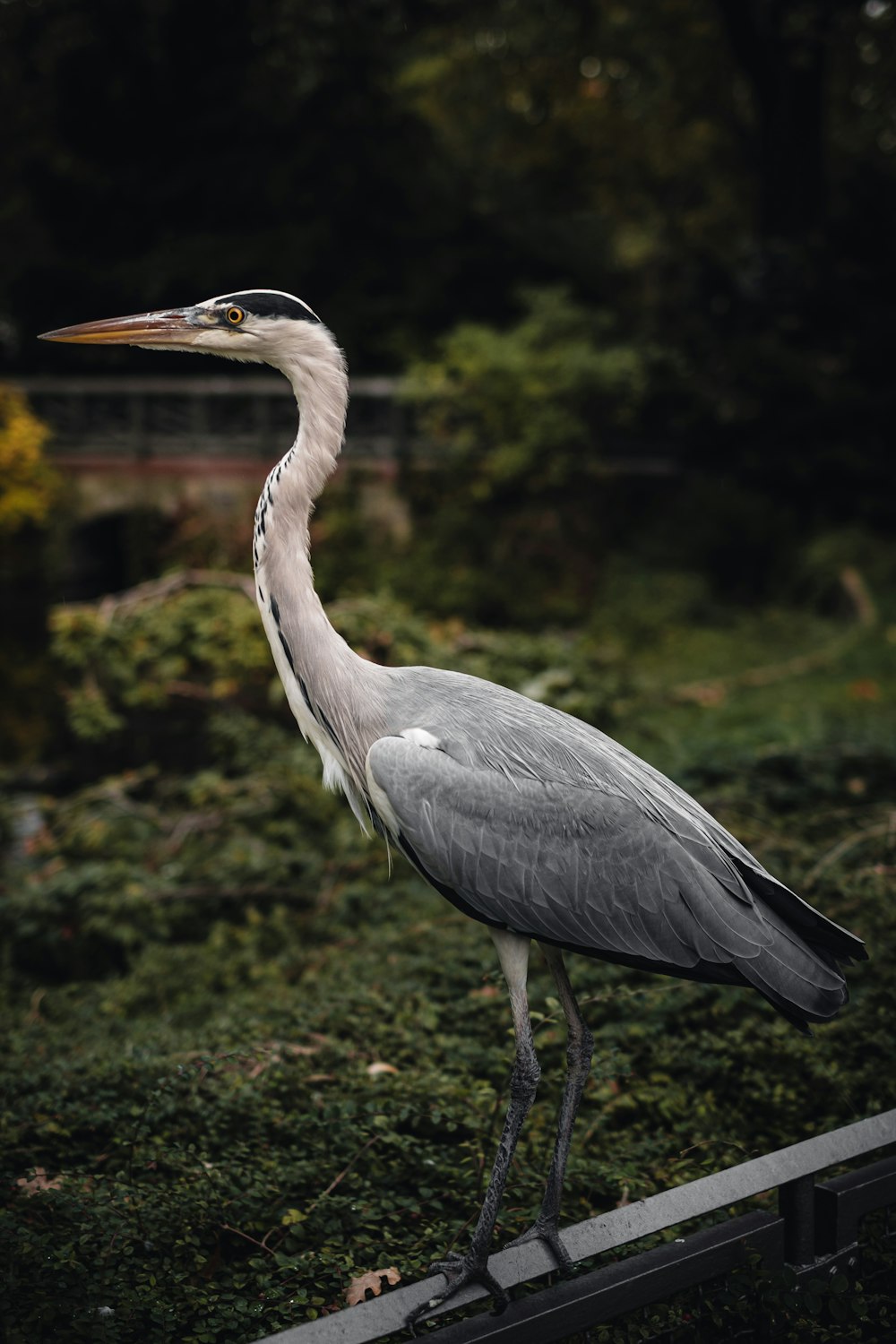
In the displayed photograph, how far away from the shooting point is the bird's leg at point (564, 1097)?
2.79m

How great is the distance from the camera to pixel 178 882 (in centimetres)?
617

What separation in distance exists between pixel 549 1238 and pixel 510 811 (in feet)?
3.21

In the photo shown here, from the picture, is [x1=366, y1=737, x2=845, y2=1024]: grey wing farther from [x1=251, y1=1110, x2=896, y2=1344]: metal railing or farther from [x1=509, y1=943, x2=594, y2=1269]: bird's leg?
[x1=251, y1=1110, x2=896, y2=1344]: metal railing

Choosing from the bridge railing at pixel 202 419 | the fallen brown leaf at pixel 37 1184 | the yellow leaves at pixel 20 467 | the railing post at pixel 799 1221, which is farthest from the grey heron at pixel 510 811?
the bridge railing at pixel 202 419

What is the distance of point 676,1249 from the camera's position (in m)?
2.45

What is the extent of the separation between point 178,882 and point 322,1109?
109 inches

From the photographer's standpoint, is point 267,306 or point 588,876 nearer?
point 588,876

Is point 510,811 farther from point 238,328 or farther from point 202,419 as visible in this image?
point 202,419

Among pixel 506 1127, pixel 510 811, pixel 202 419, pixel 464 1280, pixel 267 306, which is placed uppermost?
pixel 267 306

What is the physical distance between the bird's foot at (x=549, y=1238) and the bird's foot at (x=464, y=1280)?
130mm

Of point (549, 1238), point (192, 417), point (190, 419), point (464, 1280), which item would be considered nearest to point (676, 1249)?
point (549, 1238)

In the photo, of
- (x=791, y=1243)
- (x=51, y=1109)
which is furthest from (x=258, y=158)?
(x=791, y=1243)

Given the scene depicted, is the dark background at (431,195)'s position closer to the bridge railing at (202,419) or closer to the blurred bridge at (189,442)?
the bridge railing at (202,419)

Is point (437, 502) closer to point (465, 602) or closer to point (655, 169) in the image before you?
point (465, 602)
